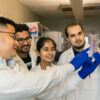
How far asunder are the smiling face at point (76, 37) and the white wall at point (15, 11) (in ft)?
6.60

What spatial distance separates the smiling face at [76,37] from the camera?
8.14ft

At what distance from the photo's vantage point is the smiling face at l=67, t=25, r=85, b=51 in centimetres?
248

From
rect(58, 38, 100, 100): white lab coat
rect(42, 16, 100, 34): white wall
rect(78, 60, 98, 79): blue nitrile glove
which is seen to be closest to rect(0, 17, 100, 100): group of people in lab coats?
rect(78, 60, 98, 79): blue nitrile glove

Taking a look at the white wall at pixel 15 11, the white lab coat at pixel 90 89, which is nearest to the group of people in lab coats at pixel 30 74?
the white lab coat at pixel 90 89

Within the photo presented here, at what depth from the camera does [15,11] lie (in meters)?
5.05

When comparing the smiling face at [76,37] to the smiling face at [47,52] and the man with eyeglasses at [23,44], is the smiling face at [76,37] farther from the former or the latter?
the man with eyeglasses at [23,44]

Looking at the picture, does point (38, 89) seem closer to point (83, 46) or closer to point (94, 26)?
point (83, 46)

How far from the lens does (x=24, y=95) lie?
49.9 inches

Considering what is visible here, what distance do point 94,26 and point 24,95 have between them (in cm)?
688

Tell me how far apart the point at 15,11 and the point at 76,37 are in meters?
2.82

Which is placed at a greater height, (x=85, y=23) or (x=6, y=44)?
(x=85, y=23)

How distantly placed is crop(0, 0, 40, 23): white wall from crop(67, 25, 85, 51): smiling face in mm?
2011

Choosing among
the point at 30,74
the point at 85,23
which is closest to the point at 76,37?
the point at 30,74

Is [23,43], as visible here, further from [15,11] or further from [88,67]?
[15,11]
